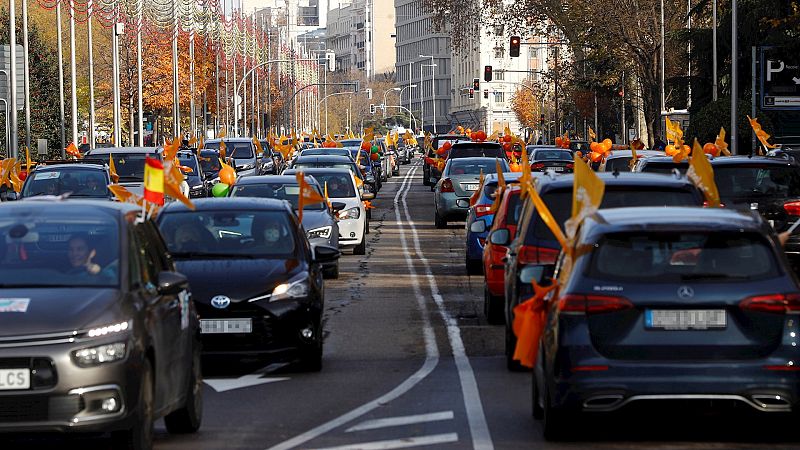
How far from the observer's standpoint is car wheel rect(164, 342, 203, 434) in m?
10.8

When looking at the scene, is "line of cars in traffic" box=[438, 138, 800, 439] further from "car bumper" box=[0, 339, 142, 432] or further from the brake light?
the brake light

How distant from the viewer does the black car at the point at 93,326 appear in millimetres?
8883

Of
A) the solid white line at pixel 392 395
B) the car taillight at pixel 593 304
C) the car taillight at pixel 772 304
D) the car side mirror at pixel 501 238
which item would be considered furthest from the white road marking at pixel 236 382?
the car taillight at pixel 772 304

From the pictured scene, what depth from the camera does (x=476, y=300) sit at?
824 inches

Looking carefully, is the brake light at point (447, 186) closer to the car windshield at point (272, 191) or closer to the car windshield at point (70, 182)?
the car windshield at point (70, 182)

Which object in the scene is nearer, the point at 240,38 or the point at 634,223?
the point at 634,223

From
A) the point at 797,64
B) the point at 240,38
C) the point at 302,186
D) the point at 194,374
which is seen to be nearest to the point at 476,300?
the point at 302,186

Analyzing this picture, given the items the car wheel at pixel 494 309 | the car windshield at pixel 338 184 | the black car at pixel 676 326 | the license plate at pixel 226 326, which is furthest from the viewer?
the car windshield at pixel 338 184

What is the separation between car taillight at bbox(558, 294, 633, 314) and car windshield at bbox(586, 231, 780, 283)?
0.14m

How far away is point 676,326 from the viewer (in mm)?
9742

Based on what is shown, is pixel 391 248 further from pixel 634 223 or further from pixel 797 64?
pixel 634 223

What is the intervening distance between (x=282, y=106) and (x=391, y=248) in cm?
13011

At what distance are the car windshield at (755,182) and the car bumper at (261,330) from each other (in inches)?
337

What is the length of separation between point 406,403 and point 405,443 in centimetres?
187
